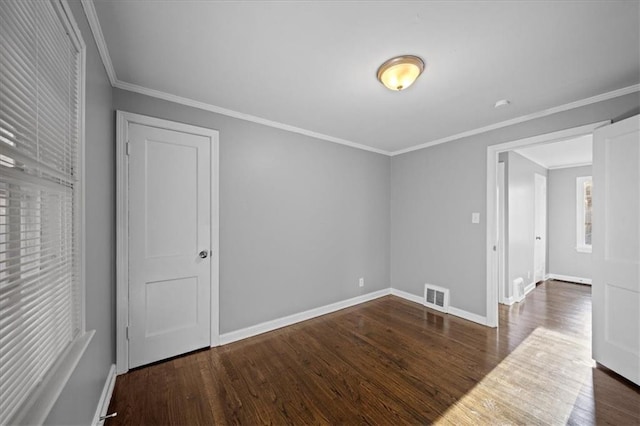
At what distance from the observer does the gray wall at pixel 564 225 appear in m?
5.03

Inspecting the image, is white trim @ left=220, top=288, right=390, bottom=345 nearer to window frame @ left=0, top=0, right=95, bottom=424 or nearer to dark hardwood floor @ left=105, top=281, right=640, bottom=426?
dark hardwood floor @ left=105, top=281, right=640, bottom=426

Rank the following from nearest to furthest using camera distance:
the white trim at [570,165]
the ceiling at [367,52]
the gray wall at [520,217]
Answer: the ceiling at [367,52] < the gray wall at [520,217] < the white trim at [570,165]

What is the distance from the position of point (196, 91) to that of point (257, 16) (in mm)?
1113

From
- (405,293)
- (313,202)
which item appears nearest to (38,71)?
(313,202)

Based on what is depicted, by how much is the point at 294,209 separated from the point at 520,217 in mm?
3753

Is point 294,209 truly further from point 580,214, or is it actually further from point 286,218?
point 580,214

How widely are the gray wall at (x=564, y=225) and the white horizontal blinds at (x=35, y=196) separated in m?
7.38

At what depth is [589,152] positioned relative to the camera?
419cm

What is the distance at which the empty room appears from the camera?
1051 millimetres

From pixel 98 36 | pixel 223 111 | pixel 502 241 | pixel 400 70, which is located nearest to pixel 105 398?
pixel 98 36

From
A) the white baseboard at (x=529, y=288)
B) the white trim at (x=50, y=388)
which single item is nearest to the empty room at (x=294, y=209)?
the white trim at (x=50, y=388)

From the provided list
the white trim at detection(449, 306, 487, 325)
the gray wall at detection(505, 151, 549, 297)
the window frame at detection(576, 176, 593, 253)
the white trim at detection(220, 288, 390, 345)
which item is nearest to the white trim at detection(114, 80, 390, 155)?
the white trim at detection(220, 288, 390, 345)

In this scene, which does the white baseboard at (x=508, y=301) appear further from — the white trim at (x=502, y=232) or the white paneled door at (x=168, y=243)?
the white paneled door at (x=168, y=243)

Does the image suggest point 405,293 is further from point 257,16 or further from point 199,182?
point 257,16
